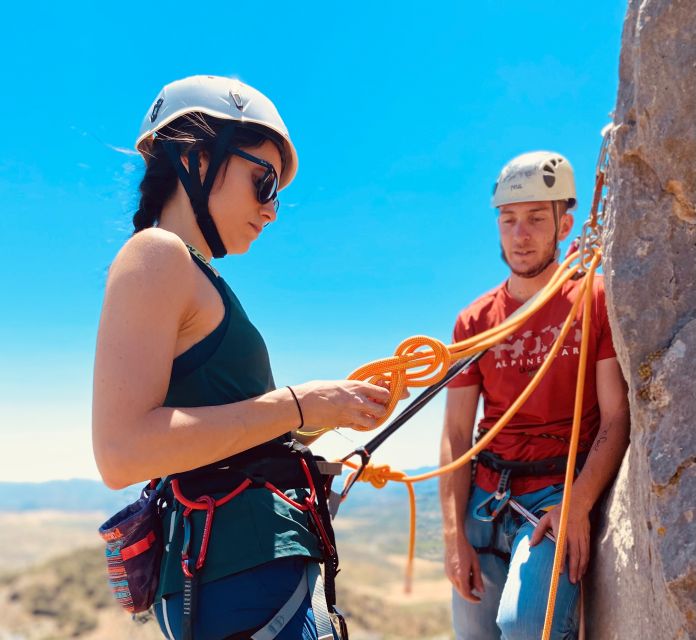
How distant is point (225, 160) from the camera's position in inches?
99.4

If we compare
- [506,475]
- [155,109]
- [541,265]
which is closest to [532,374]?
[506,475]

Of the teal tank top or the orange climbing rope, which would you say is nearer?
the teal tank top

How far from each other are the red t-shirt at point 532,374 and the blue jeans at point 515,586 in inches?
6.3

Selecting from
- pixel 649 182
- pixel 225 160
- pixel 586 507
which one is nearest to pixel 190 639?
pixel 225 160

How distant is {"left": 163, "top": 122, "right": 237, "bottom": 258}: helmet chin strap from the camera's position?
249cm

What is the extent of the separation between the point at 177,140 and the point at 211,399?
3.20ft

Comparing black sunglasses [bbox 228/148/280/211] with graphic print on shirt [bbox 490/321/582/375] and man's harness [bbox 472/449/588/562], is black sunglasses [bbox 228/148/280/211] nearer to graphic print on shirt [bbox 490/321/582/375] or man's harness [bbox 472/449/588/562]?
graphic print on shirt [bbox 490/321/582/375]

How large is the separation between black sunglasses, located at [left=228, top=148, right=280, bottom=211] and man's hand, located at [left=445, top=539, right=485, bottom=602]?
2.37m

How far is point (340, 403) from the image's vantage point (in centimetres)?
236

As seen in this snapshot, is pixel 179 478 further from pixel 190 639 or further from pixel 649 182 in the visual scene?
pixel 649 182

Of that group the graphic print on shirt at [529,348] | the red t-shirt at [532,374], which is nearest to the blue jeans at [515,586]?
the red t-shirt at [532,374]

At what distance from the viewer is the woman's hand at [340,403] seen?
2.28m

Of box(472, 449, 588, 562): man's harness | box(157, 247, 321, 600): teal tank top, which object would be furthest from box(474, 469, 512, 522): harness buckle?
box(157, 247, 321, 600): teal tank top

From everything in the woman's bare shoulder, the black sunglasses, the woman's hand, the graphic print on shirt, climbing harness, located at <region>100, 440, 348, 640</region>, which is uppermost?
the black sunglasses
